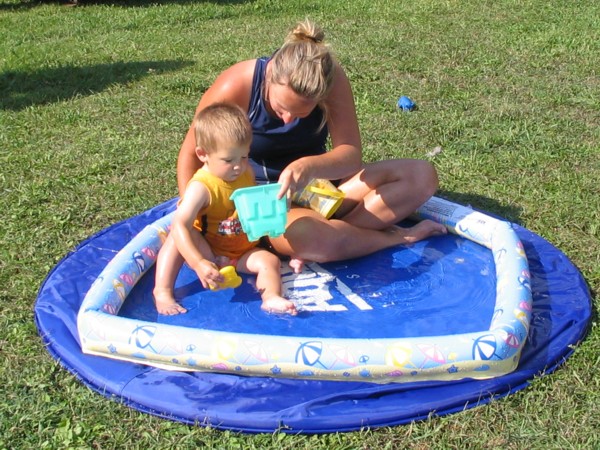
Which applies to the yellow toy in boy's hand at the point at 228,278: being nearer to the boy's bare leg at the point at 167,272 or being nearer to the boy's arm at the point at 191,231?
the boy's arm at the point at 191,231

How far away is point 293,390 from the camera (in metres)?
2.63

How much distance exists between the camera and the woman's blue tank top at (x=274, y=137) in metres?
3.39

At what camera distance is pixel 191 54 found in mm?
7680

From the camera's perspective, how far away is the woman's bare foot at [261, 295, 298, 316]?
10.1ft

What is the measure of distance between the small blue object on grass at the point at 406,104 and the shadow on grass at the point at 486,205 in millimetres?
1458

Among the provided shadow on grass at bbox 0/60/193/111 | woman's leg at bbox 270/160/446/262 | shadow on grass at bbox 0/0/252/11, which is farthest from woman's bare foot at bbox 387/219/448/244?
shadow on grass at bbox 0/0/252/11

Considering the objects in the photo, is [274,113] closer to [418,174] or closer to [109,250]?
[418,174]

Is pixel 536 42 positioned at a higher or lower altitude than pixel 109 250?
higher

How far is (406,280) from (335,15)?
22.1 ft

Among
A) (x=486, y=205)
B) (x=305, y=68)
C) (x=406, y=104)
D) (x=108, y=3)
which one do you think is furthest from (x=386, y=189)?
(x=108, y=3)

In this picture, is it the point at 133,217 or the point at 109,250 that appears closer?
the point at 109,250

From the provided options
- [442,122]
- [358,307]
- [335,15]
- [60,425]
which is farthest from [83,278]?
[335,15]

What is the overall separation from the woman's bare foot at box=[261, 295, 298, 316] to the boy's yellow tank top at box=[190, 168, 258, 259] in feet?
1.19

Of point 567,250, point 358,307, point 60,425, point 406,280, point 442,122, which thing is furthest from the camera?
point 442,122
